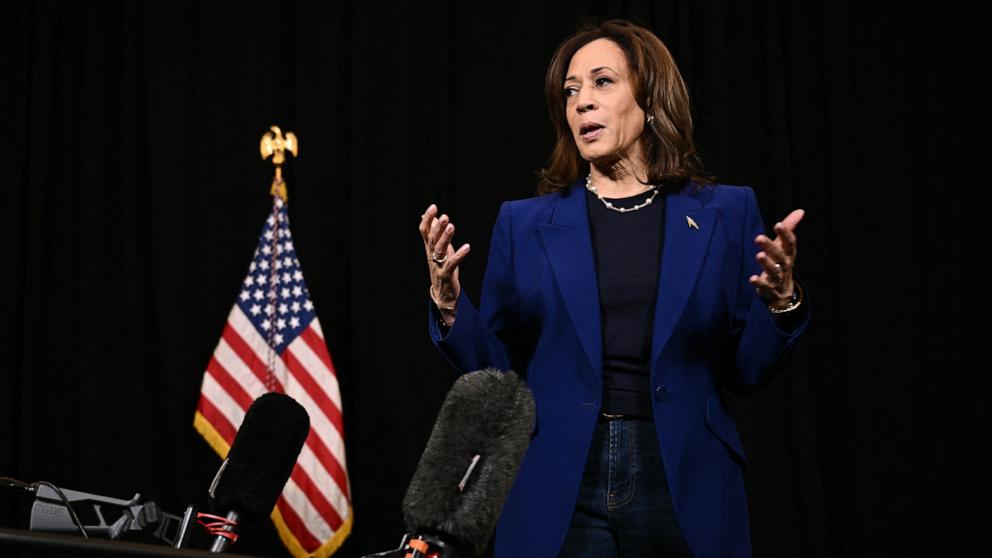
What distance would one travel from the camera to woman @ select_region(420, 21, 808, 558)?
1791 millimetres

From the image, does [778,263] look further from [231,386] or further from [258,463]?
[231,386]

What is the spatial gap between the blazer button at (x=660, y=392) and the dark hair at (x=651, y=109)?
480 mm

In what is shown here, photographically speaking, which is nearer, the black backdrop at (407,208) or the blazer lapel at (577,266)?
the blazer lapel at (577,266)

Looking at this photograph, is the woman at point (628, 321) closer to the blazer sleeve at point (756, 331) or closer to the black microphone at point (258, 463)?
the blazer sleeve at point (756, 331)

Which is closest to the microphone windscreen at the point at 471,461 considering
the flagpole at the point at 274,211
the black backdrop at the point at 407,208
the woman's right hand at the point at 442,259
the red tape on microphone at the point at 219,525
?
the red tape on microphone at the point at 219,525

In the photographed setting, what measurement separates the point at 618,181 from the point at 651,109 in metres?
0.18

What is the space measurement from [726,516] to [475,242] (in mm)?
2123

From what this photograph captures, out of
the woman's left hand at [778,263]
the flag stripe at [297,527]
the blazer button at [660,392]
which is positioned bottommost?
the flag stripe at [297,527]

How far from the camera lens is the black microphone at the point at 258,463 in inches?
49.1

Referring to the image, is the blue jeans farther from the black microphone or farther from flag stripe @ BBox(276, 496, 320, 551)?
flag stripe @ BBox(276, 496, 320, 551)

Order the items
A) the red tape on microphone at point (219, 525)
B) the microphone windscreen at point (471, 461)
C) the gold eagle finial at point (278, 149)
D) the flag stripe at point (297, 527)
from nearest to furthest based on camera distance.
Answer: the microphone windscreen at point (471, 461) → the red tape on microphone at point (219, 525) → the flag stripe at point (297, 527) → the gold eagle finial at point (278, 149)

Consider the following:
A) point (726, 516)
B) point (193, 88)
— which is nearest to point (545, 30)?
point (193, 88)

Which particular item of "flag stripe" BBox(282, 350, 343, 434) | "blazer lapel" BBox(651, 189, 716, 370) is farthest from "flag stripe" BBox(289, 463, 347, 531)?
"blazer lapel" BBox(651, 189, 716, 370)

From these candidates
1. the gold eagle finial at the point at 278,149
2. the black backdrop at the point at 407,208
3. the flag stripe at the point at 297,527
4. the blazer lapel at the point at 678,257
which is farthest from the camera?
the gold eagle finial at the point at 278,149
